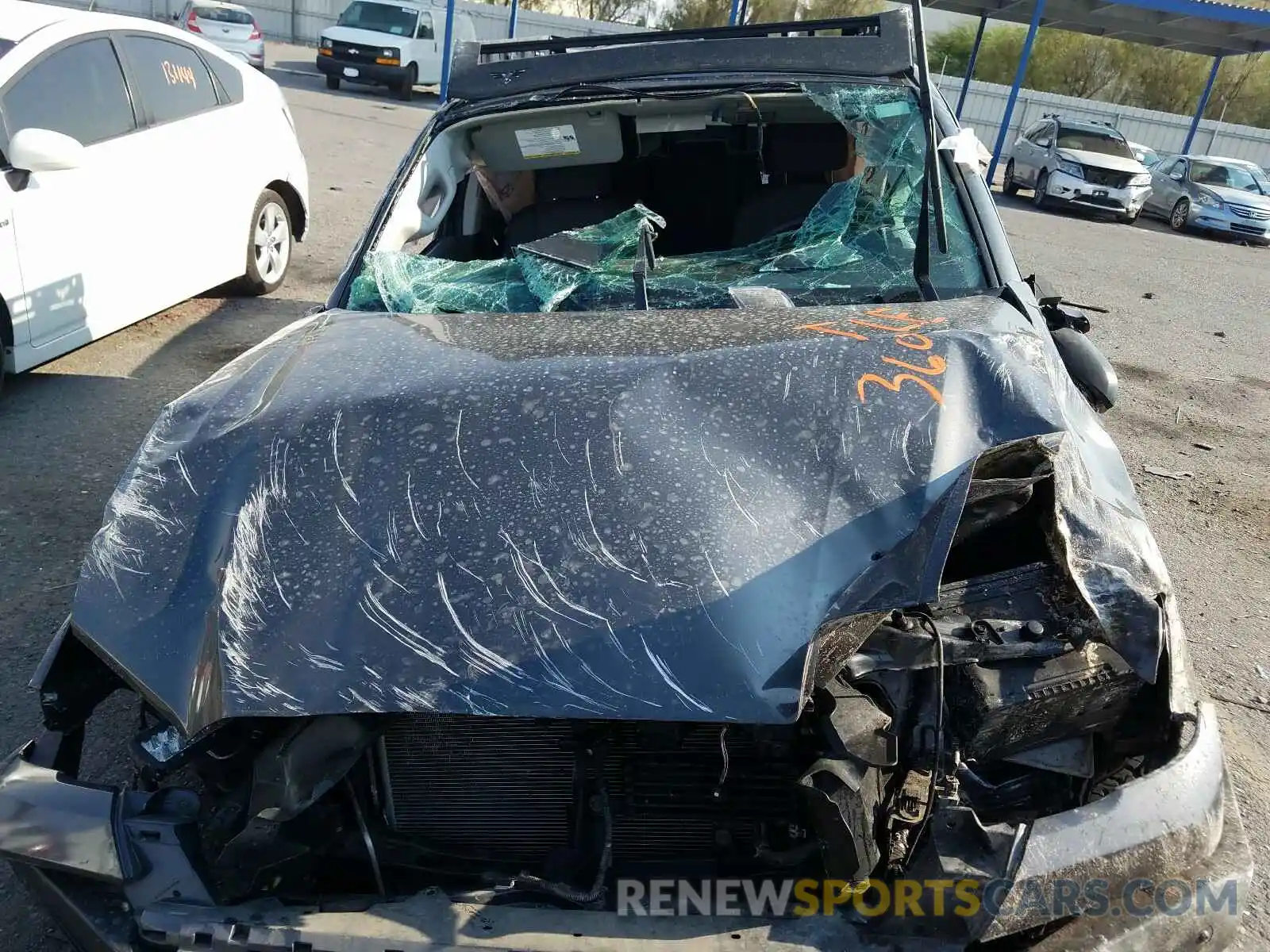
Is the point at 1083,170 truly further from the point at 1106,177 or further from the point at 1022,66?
the point at 1022,66

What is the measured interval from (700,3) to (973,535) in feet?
133

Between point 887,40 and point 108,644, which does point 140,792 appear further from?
point 887,40

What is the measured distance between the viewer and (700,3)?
Result: 3806cm

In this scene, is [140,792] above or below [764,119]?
below

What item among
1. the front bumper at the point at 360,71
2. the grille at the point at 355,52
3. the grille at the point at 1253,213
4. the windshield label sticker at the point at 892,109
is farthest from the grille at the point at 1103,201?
the windshield label sticker at the point at 892,109

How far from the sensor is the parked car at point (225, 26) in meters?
19.0

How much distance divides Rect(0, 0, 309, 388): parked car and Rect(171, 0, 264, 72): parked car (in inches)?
573

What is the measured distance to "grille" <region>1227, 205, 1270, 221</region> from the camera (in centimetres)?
1619

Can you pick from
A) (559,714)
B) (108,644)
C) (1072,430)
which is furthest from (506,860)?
(1072,430)

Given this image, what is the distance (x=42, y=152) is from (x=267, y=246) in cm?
226

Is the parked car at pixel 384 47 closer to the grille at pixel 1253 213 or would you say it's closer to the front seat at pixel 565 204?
the grille at pixel 1253 213

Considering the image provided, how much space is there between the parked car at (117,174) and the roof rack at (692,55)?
2.28m

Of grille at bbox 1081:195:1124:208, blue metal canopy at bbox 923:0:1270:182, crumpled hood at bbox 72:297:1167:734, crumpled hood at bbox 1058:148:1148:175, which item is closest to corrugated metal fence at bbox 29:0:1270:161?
blue metal canopy at bbox 923:0:1270:182

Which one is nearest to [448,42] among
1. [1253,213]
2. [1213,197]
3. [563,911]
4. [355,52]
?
[355,52]
